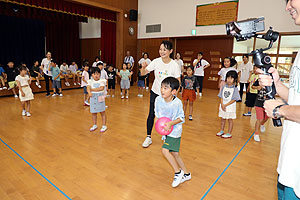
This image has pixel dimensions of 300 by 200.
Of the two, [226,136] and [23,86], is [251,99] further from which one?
[23,86]

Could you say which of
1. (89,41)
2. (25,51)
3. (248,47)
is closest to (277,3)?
(248,47)

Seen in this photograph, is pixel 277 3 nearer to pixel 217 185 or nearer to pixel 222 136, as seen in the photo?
pixel 222 136

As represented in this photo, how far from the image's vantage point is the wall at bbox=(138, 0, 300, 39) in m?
7.02

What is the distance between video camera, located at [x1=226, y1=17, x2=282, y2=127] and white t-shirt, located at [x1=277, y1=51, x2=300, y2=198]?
11 centimetres

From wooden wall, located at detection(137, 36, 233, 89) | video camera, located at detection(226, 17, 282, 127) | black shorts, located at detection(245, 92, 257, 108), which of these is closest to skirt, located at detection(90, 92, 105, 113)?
video camera, located at detection(226, 17, 282, 127)

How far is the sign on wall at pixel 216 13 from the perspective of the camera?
7.77 metres

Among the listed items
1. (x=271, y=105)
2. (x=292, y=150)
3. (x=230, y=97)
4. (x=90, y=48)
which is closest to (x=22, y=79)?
(x=230, y=97)

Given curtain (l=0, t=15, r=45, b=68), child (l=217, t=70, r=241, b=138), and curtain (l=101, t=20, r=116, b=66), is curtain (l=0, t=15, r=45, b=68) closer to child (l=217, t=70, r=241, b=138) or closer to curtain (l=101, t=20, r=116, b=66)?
Result: curtain (l=101, t=20, r=116, b=66)

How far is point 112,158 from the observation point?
2.69 meters

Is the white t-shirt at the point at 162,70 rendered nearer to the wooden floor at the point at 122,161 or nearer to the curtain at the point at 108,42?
the wooden floor at the point at 122,161

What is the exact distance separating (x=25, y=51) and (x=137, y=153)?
1154 centimetres

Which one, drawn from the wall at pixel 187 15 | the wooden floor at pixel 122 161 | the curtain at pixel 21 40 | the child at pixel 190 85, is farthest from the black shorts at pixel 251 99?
the curtain at pixel 21 40

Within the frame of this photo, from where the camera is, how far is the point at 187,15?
8.91m

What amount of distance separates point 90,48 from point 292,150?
533 inches
